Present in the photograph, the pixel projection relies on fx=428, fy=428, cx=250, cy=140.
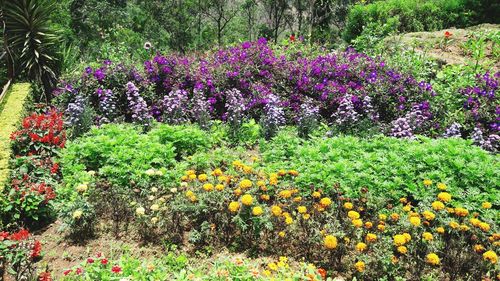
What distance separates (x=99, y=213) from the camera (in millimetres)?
4750

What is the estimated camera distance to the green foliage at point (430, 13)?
550 inches

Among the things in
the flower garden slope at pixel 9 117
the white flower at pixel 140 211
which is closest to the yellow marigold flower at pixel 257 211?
the white flower at pixel 140 211

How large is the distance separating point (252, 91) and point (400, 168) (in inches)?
156

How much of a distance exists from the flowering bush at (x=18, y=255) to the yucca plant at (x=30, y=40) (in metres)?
5.58

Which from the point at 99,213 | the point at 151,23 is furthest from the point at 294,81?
the point at 151,23

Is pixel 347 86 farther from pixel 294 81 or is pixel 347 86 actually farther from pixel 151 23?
pixel 151 23

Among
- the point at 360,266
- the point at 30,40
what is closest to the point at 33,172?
the point at 360,266

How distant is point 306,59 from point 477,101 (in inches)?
134

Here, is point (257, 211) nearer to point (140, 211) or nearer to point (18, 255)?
point (140, 211)

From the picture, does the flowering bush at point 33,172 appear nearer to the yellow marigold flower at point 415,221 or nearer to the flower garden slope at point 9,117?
the flower garden slope at point 9,117

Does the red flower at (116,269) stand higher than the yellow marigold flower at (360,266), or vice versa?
the red flower at (116,269)

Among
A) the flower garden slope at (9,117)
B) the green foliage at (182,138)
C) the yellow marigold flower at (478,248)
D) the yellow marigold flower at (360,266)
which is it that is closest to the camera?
the yellow marigold flower at (360,266)

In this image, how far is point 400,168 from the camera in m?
4.77

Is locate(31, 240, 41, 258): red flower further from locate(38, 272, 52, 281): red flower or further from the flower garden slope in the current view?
the flower garden slope
